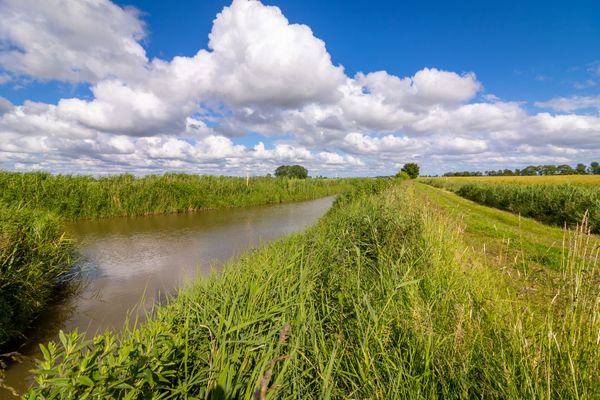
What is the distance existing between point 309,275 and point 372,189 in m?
12.2

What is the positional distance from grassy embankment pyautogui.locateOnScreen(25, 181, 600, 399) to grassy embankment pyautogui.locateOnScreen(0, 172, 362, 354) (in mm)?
2196

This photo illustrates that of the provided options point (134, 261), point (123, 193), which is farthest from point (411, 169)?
point (134, 261)

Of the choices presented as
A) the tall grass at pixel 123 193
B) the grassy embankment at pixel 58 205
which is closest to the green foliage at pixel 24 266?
the grassy embankment at pixel 58 205

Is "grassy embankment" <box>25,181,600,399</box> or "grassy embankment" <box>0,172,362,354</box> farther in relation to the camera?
"grassy embankment" <box>0,172,362,354</box>

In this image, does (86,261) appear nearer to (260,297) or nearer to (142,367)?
(260,297)

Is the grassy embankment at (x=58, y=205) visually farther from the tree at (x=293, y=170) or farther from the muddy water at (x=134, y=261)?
the tree at (x=293, y=170)

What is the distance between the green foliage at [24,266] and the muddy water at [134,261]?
425mm

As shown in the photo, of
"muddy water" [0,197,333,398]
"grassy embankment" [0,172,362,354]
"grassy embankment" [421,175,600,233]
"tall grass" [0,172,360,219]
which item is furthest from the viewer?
"tall grass" [0,172,360,219]

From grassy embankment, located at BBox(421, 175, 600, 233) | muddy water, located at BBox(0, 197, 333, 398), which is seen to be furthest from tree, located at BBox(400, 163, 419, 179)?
muddy water, located at BBox(0, 197, 333, 398)

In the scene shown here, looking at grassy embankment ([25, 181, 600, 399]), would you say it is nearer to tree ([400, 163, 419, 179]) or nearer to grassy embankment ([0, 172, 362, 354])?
grassy embankment ([0, 172, 362, 354])

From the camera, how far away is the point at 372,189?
49.8 ft

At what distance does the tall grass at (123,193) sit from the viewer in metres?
12.9

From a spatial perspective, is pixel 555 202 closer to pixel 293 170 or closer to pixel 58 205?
pixel 58 205

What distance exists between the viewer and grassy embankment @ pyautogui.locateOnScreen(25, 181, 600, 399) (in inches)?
63.7
